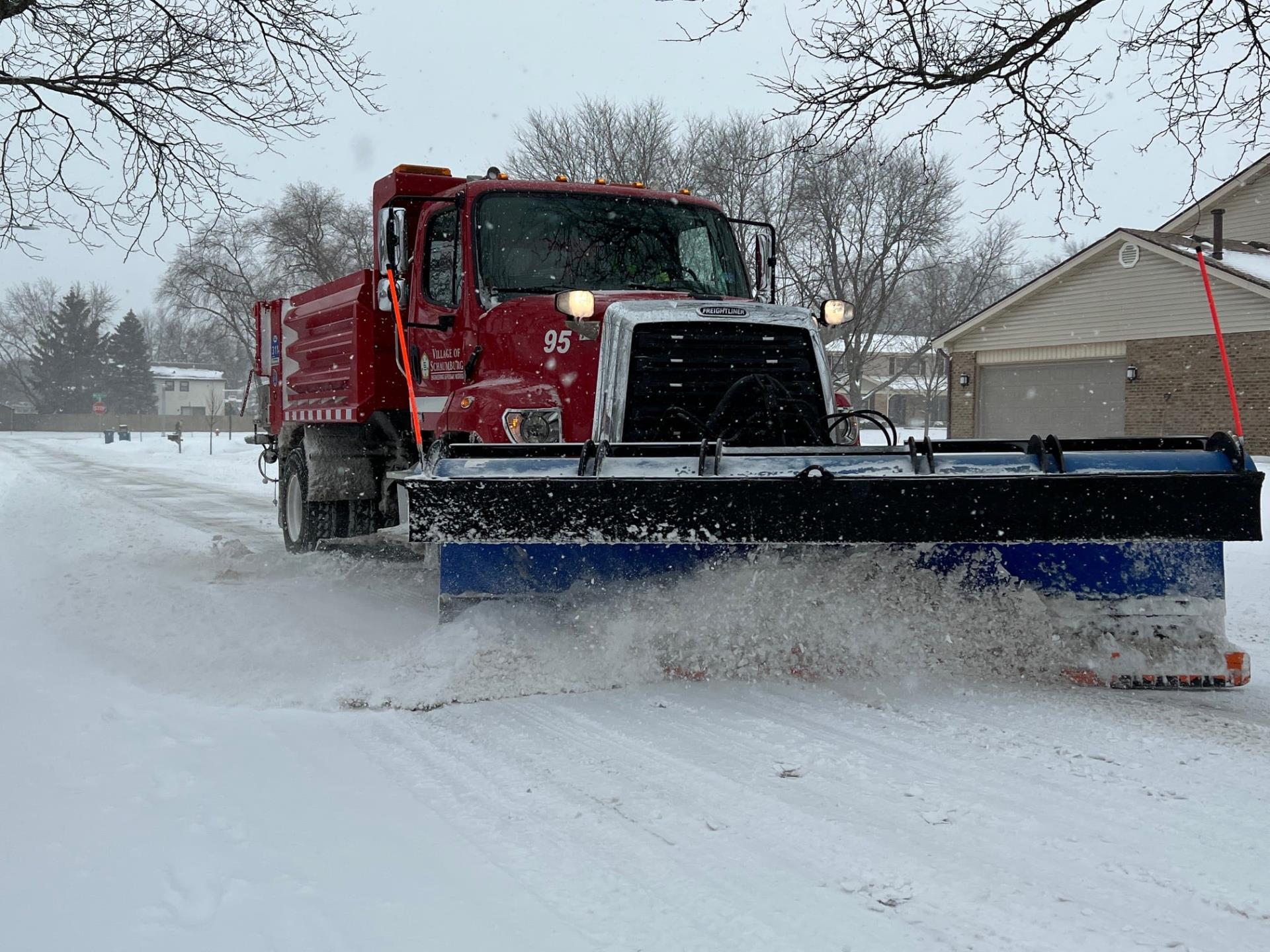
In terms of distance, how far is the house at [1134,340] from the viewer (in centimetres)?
1930

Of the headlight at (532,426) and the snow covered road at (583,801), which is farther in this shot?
the headlight at (532,426)

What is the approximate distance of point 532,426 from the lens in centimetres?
525

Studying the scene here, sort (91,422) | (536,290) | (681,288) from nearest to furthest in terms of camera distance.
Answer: (536,290) → (681,288) → (91,422)

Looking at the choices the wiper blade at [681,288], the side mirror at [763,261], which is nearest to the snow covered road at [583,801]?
the wiper blade at [681,288]

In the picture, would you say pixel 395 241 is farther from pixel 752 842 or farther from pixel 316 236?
pixel 316 236

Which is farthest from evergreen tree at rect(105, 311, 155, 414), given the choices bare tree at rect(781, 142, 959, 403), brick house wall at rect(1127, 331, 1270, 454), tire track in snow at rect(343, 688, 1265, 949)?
tire track in snow at rect(343, 688, 1265, 949)

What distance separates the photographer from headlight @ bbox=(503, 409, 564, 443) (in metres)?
5.24

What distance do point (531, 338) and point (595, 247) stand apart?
3.42 feet

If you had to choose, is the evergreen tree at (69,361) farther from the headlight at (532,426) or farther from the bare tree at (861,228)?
the headlight at (532,426)

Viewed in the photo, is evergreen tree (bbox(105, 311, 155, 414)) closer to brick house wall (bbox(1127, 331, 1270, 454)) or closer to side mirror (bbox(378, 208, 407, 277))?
brick house wall (bbox(1127, 331, 1270, 454))

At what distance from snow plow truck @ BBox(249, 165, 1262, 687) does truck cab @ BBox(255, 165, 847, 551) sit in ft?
0.05

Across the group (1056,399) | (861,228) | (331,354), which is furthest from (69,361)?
(331,354)

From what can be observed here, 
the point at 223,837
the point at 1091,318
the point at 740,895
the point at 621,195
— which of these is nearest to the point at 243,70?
the point at 621,195

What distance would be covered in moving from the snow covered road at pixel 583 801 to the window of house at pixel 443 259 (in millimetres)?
2134
